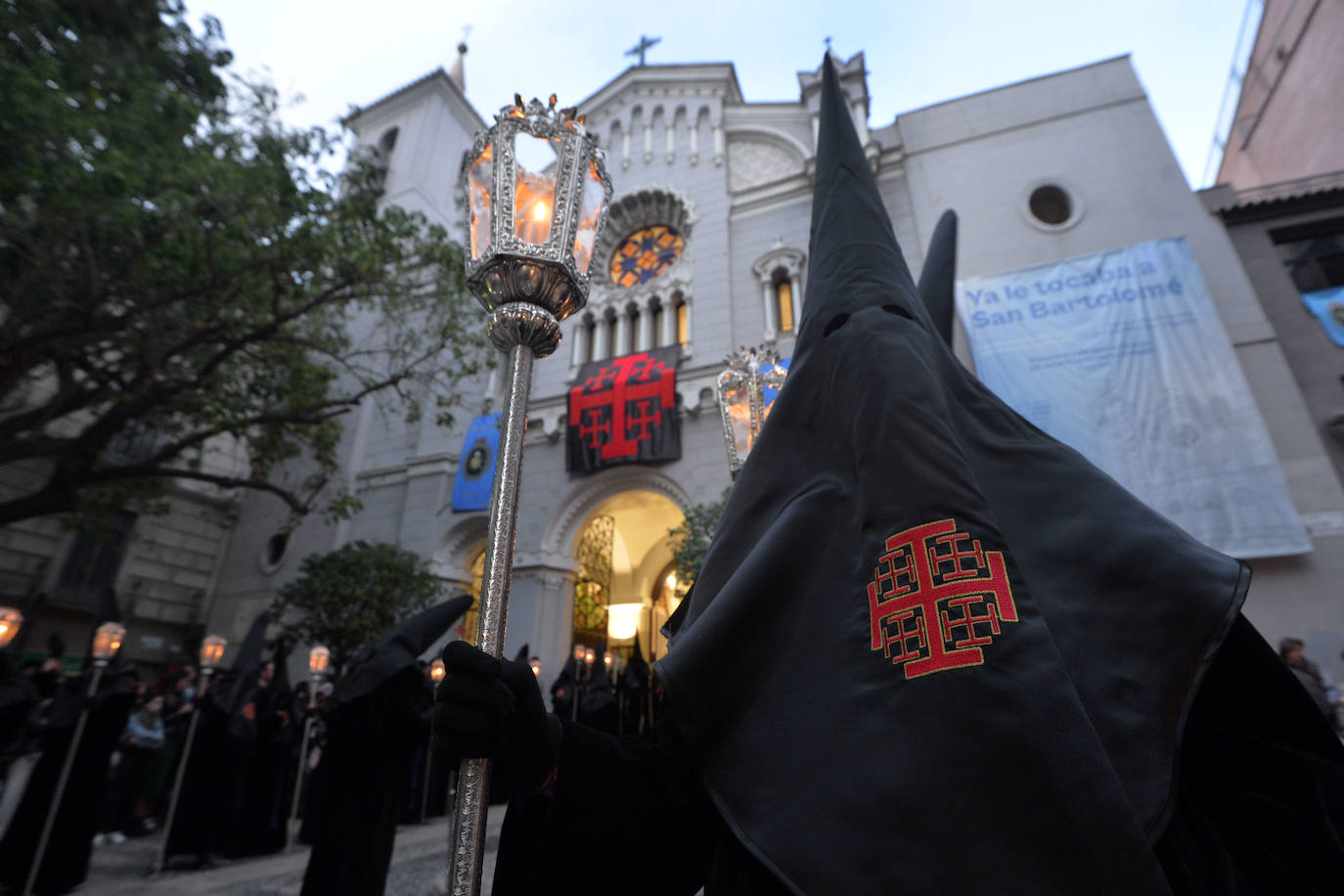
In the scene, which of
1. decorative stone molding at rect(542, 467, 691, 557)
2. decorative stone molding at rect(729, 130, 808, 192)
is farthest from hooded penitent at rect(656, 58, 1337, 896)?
decorative stone molding at rect(729, 130, 808, 192)

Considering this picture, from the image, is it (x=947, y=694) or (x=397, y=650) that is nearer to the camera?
(x=947, y=694)

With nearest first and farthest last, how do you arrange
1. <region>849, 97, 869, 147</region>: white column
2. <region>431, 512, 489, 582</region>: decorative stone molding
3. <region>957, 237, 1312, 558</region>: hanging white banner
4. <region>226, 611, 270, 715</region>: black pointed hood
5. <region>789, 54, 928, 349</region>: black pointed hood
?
<region>789, 54, 928, 349</region>: black pointed hood
<region>226, 611, 270, 715</region>: black pointed hood
<region>957, 237, 1312, 558</region>: hanging white banner
<region>431, 512, 489, 582</region>: decorative stone molding
<region>849, 97, 869, 147</region>: white column

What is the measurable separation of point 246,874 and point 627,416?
29.2 ft

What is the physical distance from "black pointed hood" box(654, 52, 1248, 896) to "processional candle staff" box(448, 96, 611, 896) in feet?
1.82

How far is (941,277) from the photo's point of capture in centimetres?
270

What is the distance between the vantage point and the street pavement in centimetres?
450

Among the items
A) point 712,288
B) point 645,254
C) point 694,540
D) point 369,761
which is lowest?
point 369,761

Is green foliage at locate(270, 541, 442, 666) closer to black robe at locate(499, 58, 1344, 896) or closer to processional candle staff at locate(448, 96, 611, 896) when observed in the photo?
processional candle staff at locate(448, 96, 611, 896)

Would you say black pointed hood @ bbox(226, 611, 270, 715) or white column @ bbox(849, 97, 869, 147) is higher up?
white column @ bbox(849, 97, 869, 147)

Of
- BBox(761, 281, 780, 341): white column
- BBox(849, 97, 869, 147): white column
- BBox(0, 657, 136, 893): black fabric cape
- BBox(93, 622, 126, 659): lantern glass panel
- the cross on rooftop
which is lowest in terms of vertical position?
BBox(0, 657, 136, 893): black fabric cape

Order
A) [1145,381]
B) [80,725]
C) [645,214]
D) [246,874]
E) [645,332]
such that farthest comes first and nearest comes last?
[645,214] → [645,332] → [1145,381] → [246,874] → [80,725]

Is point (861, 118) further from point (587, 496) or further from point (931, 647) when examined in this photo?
point (931, 647)

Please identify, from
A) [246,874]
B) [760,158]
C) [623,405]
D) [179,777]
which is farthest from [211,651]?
[760,158]

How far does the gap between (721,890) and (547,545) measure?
11585 millimetres
